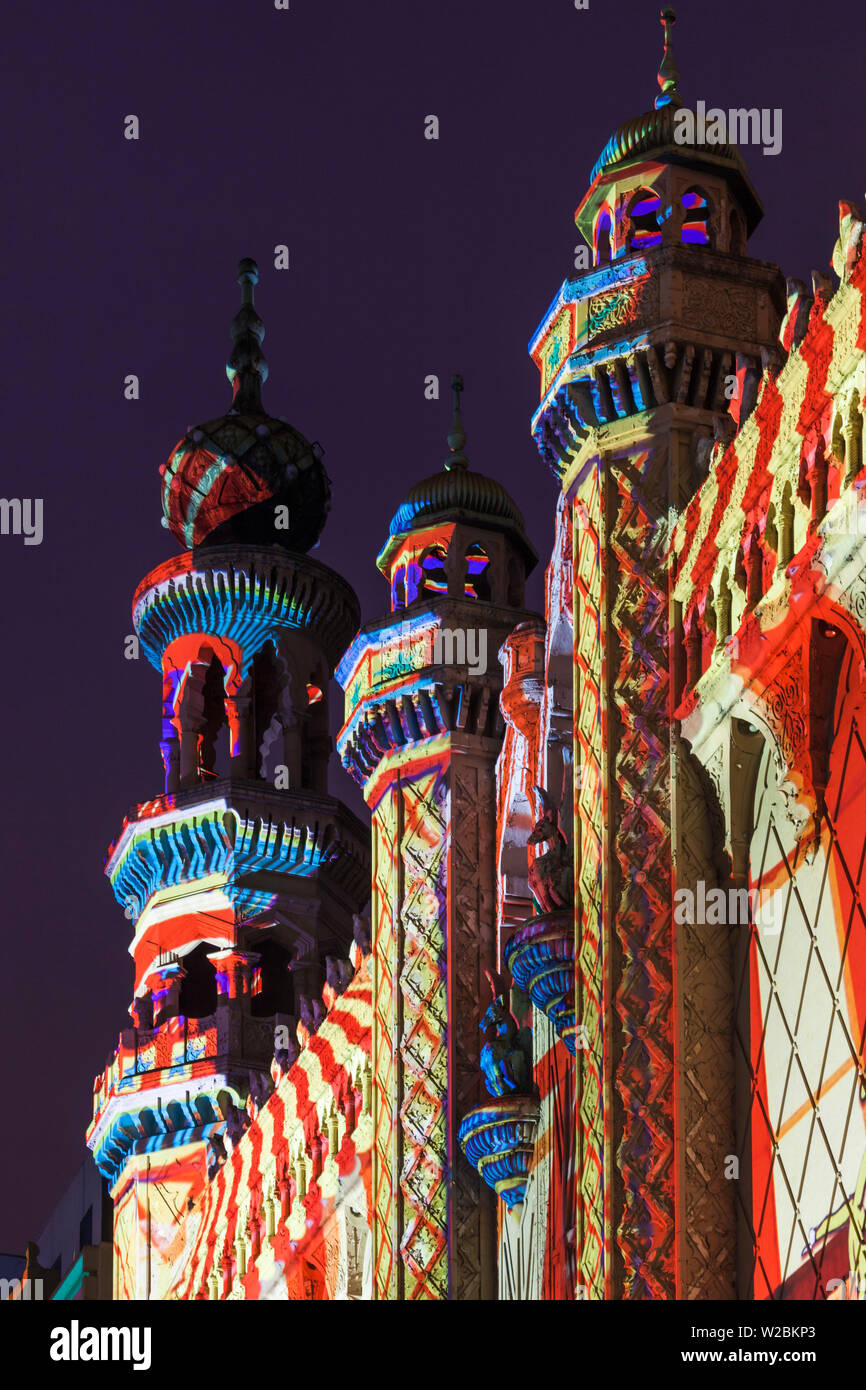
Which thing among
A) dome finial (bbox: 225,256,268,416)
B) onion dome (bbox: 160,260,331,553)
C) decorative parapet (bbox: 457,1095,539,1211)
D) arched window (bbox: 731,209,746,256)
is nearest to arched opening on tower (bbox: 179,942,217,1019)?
onion dome (bbox: 160,260,331,553)

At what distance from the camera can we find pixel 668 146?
20.5 m

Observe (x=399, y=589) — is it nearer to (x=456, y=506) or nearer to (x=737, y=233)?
(x=456, y=506)

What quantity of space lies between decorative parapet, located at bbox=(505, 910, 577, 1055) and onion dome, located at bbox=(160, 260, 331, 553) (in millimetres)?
20582

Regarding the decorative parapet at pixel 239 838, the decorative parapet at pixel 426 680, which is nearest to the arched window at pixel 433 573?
the decorative parapet at pixel 426 680

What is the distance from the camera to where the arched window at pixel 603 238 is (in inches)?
814

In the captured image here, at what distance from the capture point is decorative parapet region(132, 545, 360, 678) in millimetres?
39219

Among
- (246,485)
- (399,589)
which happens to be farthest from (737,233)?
(246,485)

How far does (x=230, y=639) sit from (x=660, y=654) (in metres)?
21.2

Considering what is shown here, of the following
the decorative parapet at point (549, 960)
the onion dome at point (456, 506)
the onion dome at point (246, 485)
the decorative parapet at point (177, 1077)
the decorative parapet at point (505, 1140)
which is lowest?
the decorative parapet at point (505, 1140)

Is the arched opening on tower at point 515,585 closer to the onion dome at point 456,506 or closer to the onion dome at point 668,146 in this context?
the onion dome at point 456,506

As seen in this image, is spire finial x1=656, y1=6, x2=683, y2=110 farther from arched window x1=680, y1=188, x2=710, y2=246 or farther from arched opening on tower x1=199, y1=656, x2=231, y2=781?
arched opening on tower x1=199, y1=656, x2=231, y2=781

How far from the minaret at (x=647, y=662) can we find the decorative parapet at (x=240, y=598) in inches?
731

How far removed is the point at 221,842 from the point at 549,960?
18.6m
